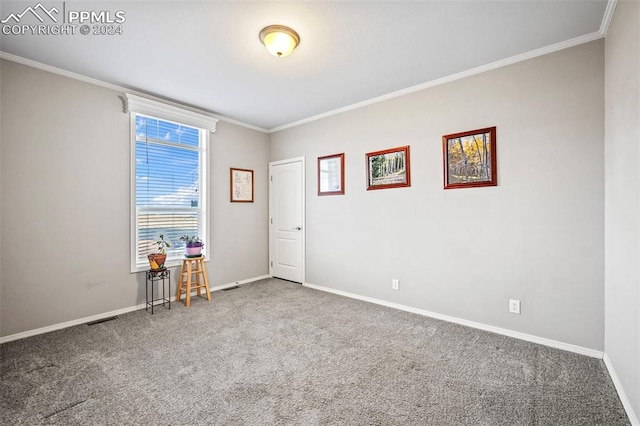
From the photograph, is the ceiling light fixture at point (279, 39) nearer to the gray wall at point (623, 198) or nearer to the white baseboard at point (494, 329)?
the gray wall at point (623, 198)

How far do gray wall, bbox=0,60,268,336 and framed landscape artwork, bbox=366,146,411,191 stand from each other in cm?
301

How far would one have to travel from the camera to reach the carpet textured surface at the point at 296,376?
5.73 ft

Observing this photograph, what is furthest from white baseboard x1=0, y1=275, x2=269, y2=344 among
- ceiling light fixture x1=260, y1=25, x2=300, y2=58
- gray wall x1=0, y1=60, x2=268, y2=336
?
ceiling light fixture x1=260, y1=25, x2=300, y2=58

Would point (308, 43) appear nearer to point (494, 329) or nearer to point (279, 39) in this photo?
point (279, 39)

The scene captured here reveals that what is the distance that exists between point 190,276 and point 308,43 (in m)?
3.00

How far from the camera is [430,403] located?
1849mm

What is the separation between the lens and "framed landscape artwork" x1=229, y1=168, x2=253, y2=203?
4652 mm

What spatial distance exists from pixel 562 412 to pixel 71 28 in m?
4.45

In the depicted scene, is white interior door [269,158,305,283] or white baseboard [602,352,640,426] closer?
white baseboard [602,352,640,426]

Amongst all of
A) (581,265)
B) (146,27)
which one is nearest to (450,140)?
(581,265)

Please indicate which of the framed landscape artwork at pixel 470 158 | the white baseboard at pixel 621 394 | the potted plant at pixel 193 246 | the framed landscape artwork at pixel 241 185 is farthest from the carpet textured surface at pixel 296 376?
the framed landscape artwork at pixel 241 185

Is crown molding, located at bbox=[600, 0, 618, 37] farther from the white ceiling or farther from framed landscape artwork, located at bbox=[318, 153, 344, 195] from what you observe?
framed landscape artwork, located at bbox=[318, 153, 344, 195]

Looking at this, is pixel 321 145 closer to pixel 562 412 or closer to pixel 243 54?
pixel 243 54

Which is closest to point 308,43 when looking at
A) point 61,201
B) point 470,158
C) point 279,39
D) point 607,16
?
point 279,39
